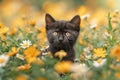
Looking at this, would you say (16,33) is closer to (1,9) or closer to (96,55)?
(96,55)

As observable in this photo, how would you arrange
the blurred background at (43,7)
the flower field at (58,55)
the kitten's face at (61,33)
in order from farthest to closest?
the blurred background at (43,7) < the kitten's face at (61,33) < the flower field at (58,55)

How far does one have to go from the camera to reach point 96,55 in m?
4.64

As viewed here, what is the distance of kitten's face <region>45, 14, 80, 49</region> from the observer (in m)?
5.04

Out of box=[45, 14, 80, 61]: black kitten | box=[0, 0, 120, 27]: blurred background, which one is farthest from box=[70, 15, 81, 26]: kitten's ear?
box=[0, 0, 120, 27]: blurred background

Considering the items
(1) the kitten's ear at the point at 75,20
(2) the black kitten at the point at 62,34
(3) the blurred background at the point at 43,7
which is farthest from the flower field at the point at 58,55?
(3) the blurred background at the point at 43,7

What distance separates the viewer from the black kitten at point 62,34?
16.5 ft

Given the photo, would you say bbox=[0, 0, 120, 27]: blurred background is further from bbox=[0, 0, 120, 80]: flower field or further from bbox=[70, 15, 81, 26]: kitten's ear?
bbox=[70, 15, 81, 26]: kitten's ear

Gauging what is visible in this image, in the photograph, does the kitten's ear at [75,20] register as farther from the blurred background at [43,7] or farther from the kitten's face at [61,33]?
the blurred background at [43,7]

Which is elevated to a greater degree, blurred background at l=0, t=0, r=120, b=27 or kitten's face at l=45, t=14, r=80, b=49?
blurred background at l=0, t=0, r=120, b=27

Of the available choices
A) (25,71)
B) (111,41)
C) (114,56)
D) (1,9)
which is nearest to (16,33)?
(111,41)

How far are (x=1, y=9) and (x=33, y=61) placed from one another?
7.52m

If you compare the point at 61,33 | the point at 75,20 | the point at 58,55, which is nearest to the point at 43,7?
the point at 75,20

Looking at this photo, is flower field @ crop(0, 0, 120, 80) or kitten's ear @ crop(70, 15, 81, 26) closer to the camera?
flower field @ crop(0, 0, 120, 80)

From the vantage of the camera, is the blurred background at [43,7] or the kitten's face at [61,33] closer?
the kitten's face at [61,33]
